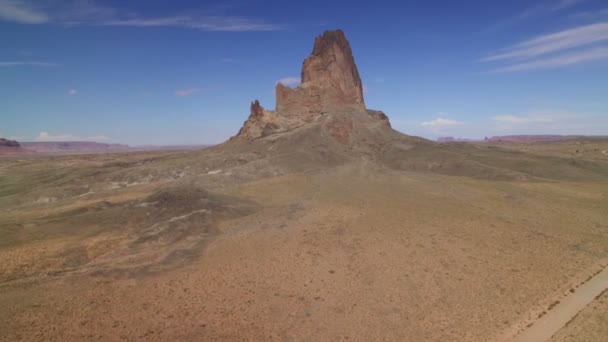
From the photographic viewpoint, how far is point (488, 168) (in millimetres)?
56844

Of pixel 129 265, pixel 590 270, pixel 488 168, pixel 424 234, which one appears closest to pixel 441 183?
pixel 488 168

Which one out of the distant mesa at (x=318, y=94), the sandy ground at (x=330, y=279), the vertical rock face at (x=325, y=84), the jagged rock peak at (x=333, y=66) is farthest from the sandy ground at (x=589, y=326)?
the jagged rock peak at (x=333, y=66)

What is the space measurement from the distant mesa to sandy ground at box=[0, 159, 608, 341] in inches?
1628

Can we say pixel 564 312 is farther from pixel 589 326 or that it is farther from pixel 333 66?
pixel 333 66

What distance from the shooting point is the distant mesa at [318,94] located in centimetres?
7404

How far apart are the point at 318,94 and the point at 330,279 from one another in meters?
60.9

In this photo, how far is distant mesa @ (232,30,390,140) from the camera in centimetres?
7404

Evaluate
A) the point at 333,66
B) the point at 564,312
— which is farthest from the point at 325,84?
the point at 564,312

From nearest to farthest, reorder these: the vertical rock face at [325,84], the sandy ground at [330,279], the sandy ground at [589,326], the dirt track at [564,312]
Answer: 1. the sandy ground at [589,326]
2. the dirt track at [564,312]
3. the sandy ground at [330,279]
4. the vertical rock face at [325,84]

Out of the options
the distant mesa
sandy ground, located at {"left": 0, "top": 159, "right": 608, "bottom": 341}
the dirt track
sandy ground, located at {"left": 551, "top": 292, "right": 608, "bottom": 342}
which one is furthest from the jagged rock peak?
sandy ground, located at {"left": 551, "top": 292, "right": 608, "bottom": 342}

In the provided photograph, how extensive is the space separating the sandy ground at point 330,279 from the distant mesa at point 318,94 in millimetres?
41348

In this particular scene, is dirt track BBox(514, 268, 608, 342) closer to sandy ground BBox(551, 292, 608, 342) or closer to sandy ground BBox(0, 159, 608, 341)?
sandy ground BBox(551, 292, 608, 342)

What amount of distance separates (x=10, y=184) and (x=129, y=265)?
167 feet

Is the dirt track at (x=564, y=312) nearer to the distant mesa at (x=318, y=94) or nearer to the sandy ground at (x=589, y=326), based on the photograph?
the sandy ground at (x=589, y=326)
